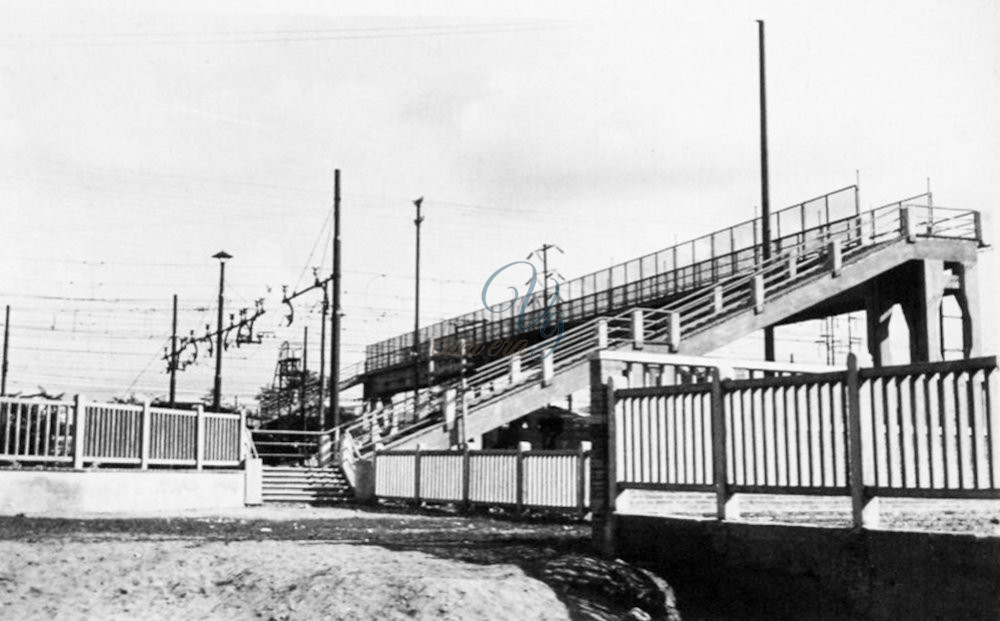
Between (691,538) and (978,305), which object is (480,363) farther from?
(691,538)

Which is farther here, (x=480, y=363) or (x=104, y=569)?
(x=480, y=363)

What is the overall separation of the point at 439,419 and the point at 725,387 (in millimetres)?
23337

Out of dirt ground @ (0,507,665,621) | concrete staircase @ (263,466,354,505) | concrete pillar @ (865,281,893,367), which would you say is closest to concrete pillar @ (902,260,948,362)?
concrete pillar @ (865,281,893,367)

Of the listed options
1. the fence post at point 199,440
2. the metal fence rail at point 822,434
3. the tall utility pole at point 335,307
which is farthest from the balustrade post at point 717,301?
the metal fence rail at point 822,434

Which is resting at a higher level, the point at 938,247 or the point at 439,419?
the point at 938,247

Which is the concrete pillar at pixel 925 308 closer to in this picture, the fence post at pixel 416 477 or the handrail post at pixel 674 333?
the handrail post at pixel 674 333

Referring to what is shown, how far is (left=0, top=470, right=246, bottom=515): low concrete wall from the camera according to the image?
20.1 meters

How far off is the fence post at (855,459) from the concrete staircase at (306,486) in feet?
65.4

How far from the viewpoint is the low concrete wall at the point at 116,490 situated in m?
20.1

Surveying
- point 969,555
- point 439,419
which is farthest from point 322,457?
point 969,555

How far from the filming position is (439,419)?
33250mm

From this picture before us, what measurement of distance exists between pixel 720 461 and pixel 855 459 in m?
1.56

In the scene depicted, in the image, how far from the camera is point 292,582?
913cm

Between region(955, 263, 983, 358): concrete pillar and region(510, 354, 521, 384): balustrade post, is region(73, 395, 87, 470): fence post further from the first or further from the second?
region(955, 263, 983, 358): concrete pillar
